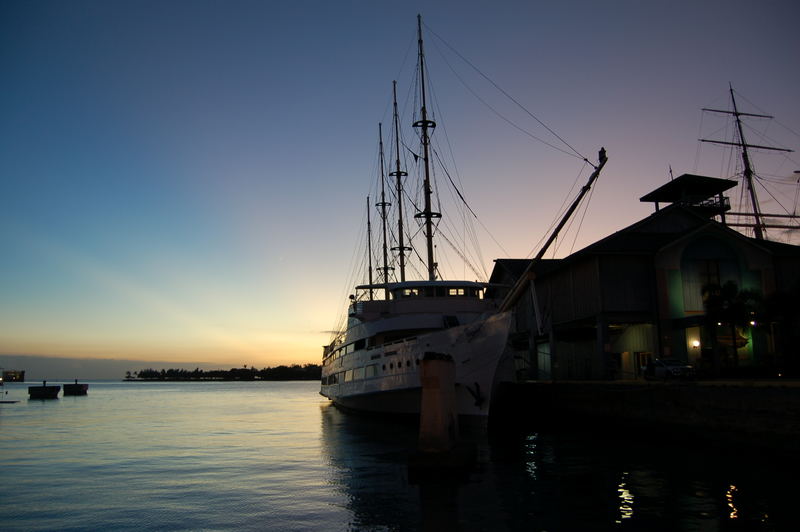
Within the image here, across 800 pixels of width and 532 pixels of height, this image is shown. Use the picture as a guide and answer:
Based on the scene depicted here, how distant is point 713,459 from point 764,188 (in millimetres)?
86361

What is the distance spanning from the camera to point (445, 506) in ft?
41.8

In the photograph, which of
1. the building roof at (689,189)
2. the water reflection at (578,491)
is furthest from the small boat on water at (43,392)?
the building roof at (689,189)

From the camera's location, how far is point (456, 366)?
26.2 metres

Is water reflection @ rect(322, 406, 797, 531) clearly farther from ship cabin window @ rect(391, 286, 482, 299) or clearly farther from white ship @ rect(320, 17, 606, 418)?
ship cabin window @ rect(391, 286, 482, 299)

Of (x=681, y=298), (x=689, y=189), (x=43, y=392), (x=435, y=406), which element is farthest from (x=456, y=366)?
(x=43, y=392)

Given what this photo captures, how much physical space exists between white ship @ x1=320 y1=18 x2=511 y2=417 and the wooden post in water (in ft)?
26.6

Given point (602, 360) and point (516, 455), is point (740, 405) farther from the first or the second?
point (602, 360)

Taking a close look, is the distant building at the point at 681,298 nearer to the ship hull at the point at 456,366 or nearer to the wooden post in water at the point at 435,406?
the ship hull at the point at 456,366

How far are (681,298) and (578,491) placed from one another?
84.6 feet

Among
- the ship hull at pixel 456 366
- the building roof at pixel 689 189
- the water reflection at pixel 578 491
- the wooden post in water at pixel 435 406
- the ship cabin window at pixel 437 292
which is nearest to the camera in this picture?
the water reflection at pixel 578 491

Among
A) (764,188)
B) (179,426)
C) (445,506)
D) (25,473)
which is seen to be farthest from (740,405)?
(764,188)

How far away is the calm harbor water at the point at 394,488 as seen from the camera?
11.9 metres

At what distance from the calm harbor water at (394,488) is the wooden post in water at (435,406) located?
40.5 inches

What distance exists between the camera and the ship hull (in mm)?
24734
